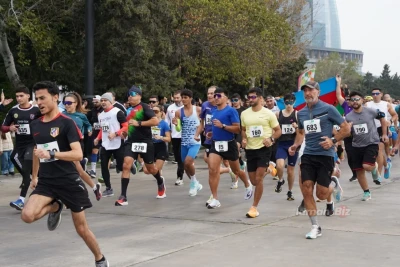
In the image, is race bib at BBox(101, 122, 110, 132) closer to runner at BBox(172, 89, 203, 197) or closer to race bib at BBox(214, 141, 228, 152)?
runner at BBox(172, 89, 203, 197)

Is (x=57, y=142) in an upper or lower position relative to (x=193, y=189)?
upper

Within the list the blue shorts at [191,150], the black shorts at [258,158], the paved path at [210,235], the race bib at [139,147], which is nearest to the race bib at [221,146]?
the black shorts at [258,158]

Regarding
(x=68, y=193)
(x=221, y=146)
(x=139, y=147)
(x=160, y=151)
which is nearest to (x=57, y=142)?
(x=68, y=193)

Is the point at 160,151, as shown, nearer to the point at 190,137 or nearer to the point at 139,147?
the point at 190,137

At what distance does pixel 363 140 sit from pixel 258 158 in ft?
8.54

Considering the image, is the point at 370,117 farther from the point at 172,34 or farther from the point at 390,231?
the point at 172,34

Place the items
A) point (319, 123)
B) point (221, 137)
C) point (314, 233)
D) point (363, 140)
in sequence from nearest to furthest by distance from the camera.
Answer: point (314, 233) → point (319, 123) → point (221, 137) → point (363, 140)

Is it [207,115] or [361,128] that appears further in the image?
[207,115]

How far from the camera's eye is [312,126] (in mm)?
8344

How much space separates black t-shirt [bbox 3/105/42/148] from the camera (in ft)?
33.3

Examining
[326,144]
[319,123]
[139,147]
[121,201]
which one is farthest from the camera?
[139,147]

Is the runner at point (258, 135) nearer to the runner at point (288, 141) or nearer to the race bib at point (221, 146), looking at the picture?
the race bib at point (221, 146)

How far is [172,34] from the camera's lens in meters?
28.9

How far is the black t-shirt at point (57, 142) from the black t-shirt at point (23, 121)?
389 centimetres
